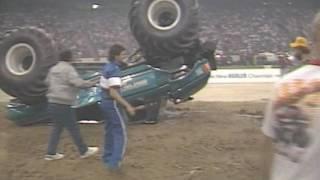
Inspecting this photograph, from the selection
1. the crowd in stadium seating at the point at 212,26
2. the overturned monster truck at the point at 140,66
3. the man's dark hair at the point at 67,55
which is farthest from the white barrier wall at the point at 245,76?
the man's dark hair at the point at 67,55

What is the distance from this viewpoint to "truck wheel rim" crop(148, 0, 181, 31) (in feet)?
36.0

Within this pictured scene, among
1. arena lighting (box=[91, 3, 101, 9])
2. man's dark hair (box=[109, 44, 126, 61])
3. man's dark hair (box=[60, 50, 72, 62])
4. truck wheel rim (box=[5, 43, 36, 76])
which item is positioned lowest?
truck wheel rim (box=[5, 43, 36, 76])

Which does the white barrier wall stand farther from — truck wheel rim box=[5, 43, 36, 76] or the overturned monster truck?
truck wheel rim box=[5, 43, 36, 76]

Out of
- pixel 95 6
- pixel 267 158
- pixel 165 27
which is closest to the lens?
pixel 267 158

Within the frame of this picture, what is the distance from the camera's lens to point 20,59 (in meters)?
11.1

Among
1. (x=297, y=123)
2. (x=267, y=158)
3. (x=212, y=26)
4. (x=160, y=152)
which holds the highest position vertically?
(x=212, y=26)

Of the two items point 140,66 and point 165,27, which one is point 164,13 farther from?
point 140,66

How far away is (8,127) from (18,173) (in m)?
3.91

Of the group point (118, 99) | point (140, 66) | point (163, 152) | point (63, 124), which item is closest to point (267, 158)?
point (118, 99)

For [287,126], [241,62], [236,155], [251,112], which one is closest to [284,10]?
[241,62]

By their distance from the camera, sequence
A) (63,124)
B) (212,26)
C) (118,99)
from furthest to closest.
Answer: (212,26) < (63,124) < (118,99)

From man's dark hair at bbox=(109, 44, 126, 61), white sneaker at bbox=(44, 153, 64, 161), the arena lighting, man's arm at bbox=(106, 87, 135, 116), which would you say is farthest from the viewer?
the arena lighting

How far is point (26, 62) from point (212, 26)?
20594 millimetres

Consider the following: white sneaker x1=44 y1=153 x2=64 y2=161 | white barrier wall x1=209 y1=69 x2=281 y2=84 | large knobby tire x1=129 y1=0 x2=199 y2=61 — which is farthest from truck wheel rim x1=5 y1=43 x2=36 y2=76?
white barrier wall x1=209 y1=69 x2=281 y2=84
